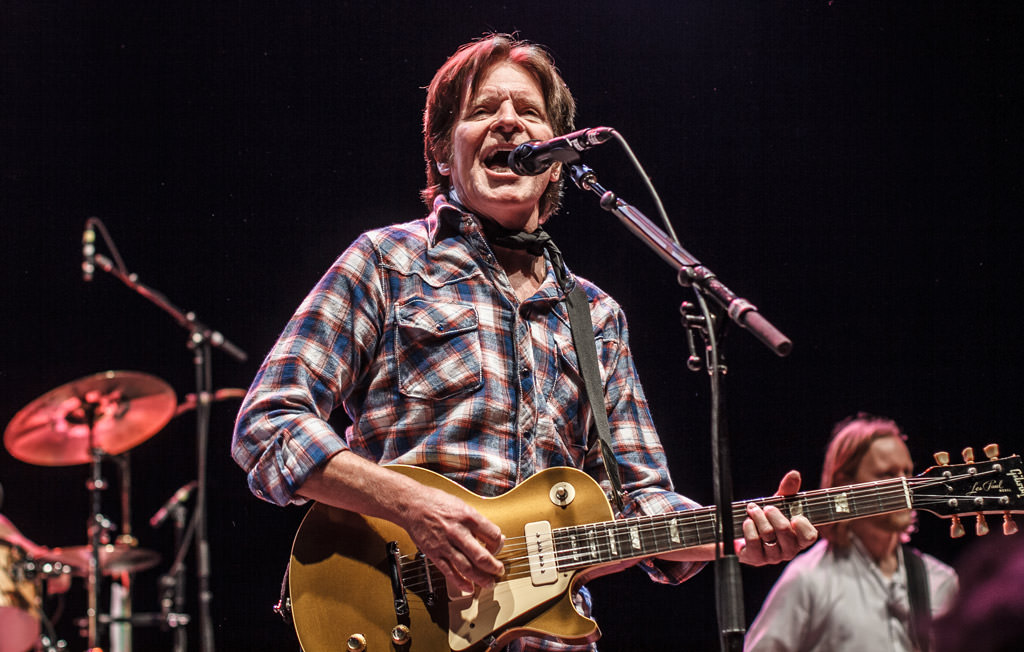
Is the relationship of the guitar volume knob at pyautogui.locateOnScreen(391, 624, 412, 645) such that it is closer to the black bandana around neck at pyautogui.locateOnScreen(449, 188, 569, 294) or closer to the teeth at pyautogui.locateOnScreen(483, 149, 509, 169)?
the black bandana around neck at pyautogui.locateOnScreen(449, 188, 569, 294)

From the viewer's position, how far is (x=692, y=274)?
7.09ft

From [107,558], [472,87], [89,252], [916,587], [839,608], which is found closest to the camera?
[472,87]

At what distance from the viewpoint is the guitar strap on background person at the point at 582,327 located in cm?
291

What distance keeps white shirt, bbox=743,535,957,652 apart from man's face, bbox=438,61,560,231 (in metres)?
1.85

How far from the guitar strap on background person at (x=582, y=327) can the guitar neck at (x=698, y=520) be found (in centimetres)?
24

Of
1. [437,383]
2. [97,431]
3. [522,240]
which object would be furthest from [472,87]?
[97,431]

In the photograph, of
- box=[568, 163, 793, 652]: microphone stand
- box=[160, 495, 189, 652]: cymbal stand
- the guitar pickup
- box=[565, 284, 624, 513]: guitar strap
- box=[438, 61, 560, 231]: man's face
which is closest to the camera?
box=[568, 163, 793, 652]: microphone stand

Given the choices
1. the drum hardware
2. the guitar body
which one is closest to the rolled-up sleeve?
the guitar body

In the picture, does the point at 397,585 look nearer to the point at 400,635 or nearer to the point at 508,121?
the point at 400,635

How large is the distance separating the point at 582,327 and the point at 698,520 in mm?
723

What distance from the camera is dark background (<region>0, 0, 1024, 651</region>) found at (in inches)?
207

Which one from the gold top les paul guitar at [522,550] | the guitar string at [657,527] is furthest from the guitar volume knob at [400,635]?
the guitar string at [657,527]

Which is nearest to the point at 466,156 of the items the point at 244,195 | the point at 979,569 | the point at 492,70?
the point at 492,70

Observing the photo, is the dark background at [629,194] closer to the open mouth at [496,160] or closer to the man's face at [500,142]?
the man's face at [500,142]
